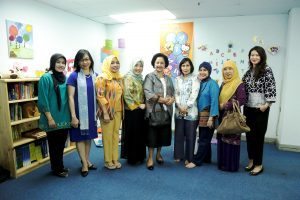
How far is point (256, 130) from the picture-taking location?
2857 millimetres

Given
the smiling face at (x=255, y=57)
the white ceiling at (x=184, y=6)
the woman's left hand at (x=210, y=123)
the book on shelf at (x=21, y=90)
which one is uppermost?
the white ceiling at (x=184, y=6)

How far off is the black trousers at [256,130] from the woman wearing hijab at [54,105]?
2125mm

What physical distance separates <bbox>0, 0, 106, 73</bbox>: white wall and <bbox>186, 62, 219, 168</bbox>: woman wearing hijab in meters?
2.31

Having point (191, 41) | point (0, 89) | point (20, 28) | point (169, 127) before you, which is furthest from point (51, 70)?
point (191, 41)

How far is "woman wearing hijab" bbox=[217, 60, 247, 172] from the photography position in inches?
112

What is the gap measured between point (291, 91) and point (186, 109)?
1937 mm

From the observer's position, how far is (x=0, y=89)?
2758 mm

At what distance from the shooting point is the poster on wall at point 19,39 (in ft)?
10.1

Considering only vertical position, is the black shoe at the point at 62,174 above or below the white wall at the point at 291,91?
below

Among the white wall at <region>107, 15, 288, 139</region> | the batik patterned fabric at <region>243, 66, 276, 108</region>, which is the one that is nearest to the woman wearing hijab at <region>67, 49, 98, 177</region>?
the batik patterned fabric at <region>243, 66, 276, 108</region>

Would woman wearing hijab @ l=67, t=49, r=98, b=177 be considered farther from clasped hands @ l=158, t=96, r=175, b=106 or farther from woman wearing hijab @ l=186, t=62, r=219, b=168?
woman wearing hijab @ l=186, t=62, r=219, b=168

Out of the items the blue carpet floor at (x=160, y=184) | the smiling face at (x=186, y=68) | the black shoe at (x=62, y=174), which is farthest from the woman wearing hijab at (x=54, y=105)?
the smiling face at (x=186, y=68)

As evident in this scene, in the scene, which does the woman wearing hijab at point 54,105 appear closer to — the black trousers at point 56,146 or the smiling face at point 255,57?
the black trousers at point 56,146

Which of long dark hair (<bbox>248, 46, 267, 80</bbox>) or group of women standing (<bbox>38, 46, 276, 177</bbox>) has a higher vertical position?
long dark hair (<bbox>248, 46, 267, 80</bbox>)
